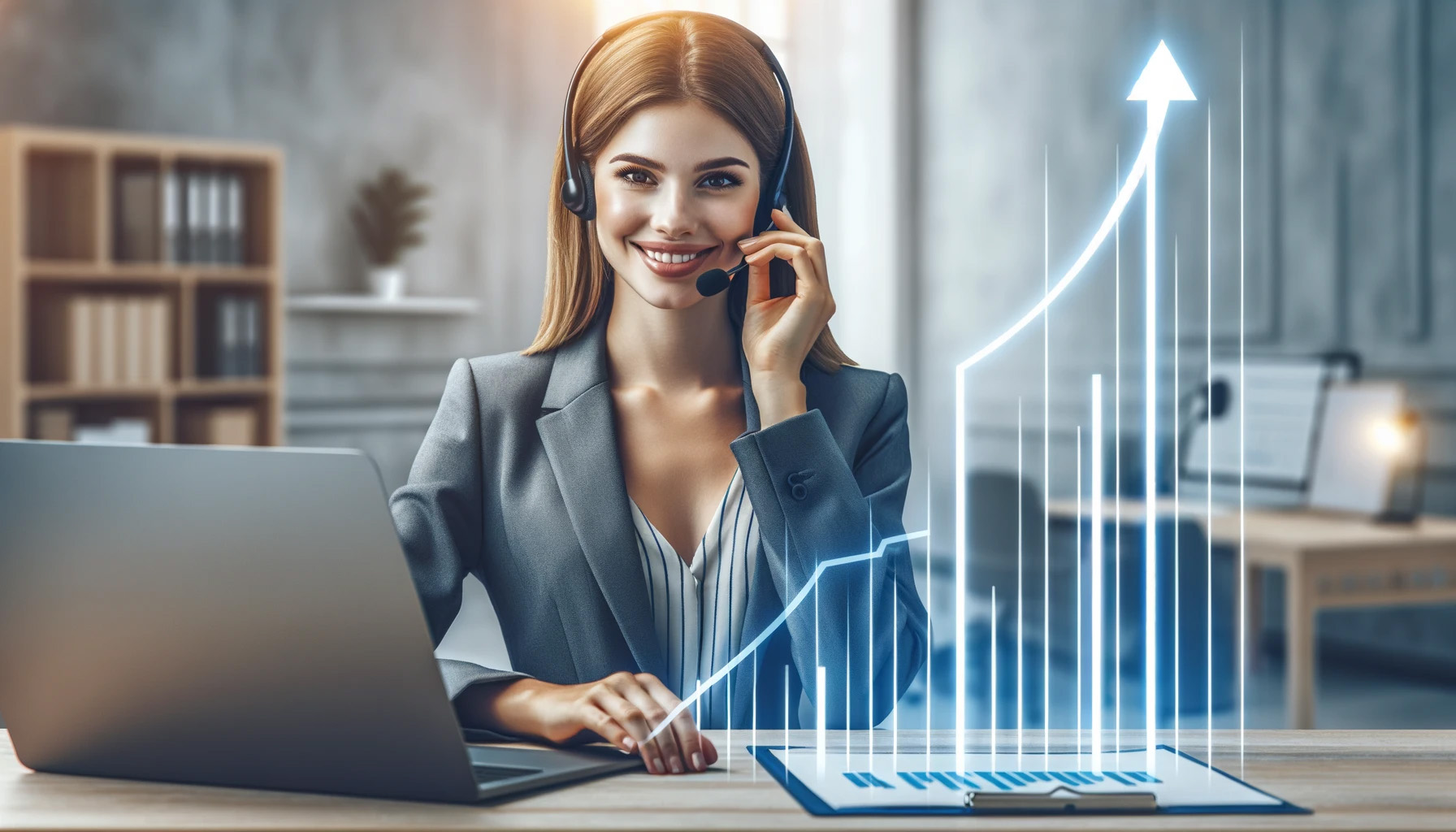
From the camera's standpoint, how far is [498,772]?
32.8 inches

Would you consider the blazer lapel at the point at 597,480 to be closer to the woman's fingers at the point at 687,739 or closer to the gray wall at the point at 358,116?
the woman's fingers at the point at 687,739

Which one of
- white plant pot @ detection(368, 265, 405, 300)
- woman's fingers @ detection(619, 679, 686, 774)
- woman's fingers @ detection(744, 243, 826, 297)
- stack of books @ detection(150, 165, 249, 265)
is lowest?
woman's fingers @ detection(619, 679, 686, 774)

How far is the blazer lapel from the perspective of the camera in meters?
1.14

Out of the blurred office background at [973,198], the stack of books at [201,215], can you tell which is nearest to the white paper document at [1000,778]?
the blurred office background at [973,198]

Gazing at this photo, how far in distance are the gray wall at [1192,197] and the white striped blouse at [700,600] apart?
2892mm

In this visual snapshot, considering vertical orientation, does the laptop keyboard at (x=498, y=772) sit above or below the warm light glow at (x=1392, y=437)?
below

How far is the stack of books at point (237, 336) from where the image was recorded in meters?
4.00

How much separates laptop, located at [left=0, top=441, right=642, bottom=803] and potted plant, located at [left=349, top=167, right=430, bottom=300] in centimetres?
403

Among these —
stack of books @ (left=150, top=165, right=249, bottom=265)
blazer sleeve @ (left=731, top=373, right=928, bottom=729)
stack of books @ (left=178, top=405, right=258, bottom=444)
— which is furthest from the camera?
stack of books @ (left=178, top=405, right=258, bottom=444)

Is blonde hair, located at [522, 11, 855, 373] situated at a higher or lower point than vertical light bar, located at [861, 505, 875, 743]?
higher

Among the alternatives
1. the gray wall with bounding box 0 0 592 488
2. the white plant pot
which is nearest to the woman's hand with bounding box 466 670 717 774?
the gray wall with bounding box 0 0 592 488

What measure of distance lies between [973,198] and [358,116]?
2327 millimetres

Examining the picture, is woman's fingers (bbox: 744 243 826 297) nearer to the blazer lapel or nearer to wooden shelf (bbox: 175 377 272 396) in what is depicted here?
the blazer lapel

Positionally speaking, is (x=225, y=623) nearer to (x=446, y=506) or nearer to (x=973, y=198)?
(x=446, y=506)
